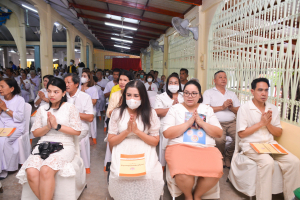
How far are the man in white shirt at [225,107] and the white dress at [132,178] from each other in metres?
1.44

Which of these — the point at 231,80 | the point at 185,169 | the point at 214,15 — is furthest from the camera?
the point at 214,15

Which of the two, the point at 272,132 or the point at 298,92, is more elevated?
the point at 298,92

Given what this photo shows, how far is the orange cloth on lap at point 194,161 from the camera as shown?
2193 mm

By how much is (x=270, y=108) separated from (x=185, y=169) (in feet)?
4.52

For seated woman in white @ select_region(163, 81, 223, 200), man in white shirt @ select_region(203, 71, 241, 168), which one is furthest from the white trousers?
man in white shirt @ select_region(203, 71, 241, 168)

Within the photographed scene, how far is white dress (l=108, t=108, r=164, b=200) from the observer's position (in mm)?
2170

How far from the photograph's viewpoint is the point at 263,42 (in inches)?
122

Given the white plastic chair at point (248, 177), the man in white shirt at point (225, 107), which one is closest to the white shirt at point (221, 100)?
the man in white shirt at point (225, 107)

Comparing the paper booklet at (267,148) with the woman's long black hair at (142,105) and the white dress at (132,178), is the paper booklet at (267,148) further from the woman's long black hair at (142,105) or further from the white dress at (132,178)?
the woman's long black hair at (142,105)

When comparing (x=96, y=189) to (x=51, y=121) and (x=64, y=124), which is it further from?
(x=51, y=121)

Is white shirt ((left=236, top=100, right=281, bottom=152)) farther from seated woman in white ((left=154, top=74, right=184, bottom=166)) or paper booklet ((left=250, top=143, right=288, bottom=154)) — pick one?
seated woman in white ((left=154, top=74, right=184, bottom=166))

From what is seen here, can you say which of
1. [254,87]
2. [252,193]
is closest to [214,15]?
[254,87]

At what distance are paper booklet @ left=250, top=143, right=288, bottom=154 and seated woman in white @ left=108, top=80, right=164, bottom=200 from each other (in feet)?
3.64

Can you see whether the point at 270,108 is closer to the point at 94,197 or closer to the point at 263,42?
the point at 263,42
